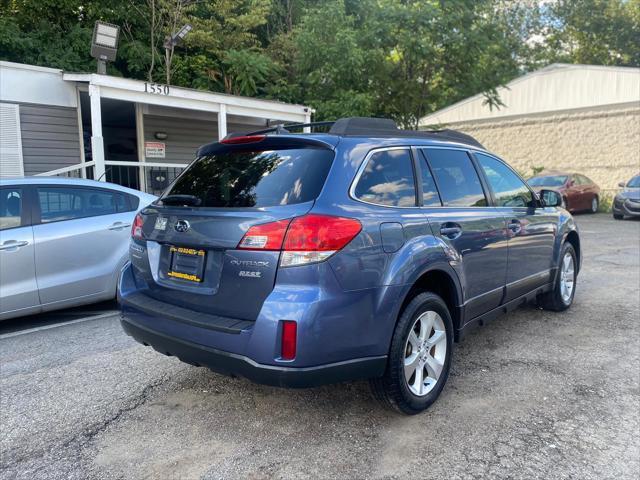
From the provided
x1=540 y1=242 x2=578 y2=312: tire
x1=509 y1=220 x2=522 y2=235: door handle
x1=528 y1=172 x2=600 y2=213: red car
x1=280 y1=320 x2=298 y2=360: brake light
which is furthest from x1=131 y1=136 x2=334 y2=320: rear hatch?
x1=528 y1=172 x2=600 y2=213: red car

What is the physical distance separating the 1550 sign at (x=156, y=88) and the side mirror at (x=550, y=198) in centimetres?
711

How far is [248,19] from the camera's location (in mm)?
12680

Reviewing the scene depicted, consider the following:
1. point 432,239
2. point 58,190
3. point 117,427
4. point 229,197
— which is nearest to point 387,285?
point 432,239

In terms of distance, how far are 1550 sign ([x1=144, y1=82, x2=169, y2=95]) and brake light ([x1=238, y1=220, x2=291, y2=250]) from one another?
7628mm

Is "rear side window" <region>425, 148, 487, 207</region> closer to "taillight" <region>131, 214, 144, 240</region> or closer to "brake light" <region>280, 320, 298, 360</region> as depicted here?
"brake light" <region>280, 320, 298, 360</region>

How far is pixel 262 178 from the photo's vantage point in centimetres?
294

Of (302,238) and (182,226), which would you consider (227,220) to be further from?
(302,238)

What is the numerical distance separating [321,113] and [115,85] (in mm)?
5996

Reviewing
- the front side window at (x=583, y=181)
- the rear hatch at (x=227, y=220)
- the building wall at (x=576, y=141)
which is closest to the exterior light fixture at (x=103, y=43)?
the rear hatch at (x=227, y=220)

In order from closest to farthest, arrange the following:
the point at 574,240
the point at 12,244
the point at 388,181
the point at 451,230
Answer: the point at 388,181 → the point at 451,230 → the point at 12,244 → the point at 574,240

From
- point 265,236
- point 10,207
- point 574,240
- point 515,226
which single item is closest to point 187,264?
point 265,236

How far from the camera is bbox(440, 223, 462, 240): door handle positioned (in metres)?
3.34

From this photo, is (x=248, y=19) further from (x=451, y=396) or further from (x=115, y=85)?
(x=451, y=396)

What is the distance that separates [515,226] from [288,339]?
255 cm
